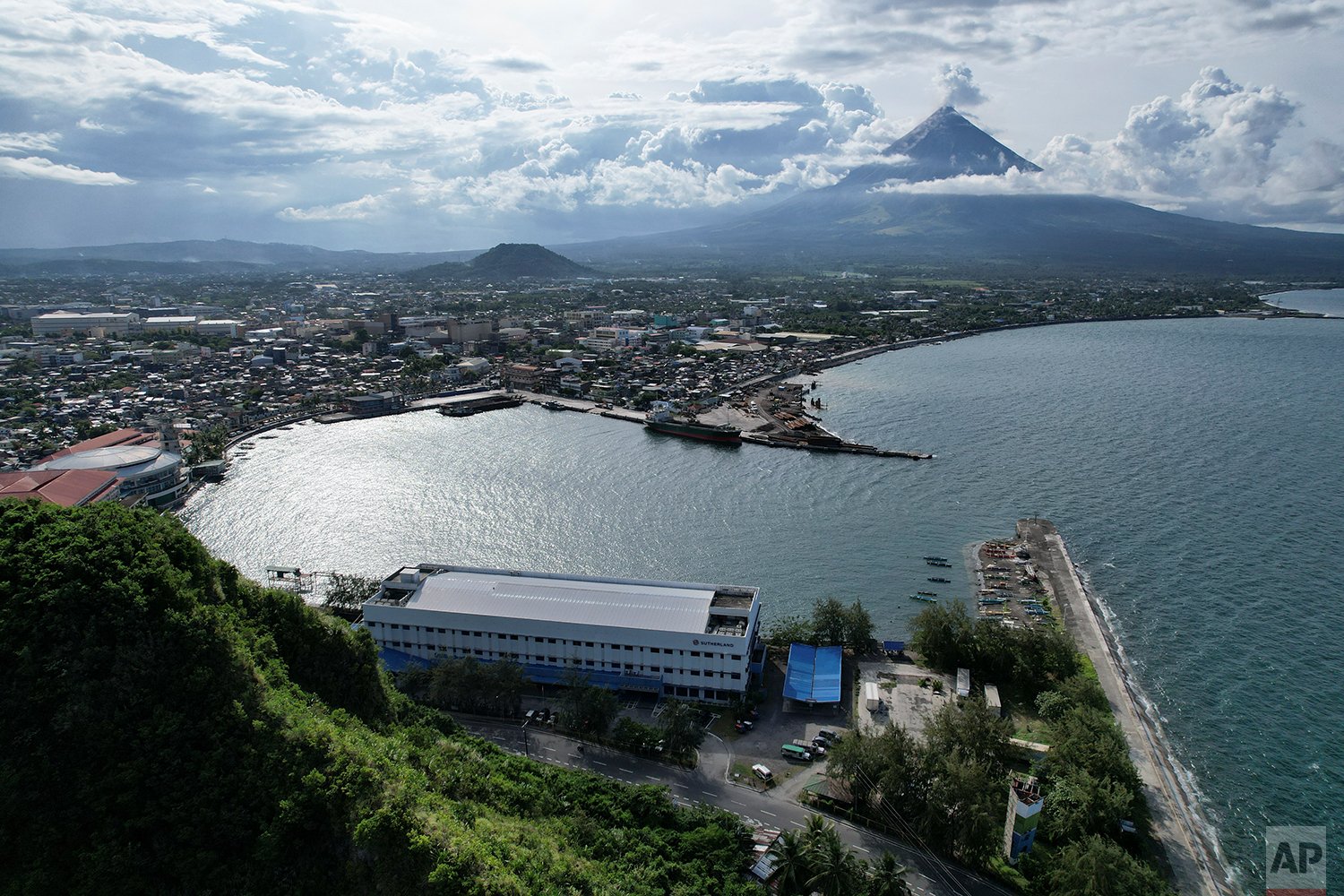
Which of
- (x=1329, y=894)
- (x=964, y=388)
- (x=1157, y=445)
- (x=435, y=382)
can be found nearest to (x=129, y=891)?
(x=1329, y=894)

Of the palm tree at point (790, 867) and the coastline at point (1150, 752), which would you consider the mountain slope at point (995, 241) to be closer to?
the coastline at point (1150, 752)

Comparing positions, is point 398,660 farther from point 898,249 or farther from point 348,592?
point 898,249

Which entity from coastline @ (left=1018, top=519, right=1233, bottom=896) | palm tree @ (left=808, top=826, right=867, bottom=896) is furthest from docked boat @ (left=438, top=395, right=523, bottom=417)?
palm tree @ (left=808, top=826, right=867, bottom=896)

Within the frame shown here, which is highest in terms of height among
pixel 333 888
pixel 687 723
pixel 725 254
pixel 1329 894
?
pixel 725 254

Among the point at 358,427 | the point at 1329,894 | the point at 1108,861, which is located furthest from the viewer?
the point at 358,427

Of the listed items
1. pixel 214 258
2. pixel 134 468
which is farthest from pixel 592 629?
pixel 214 258

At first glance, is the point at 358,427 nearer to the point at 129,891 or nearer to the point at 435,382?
the point at 435,382

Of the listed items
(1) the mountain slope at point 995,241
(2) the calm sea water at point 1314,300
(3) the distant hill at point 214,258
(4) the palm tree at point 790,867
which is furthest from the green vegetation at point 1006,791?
(3) the distant hill at point 214,258
